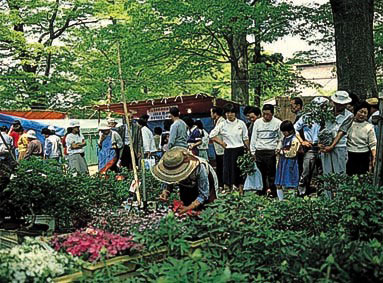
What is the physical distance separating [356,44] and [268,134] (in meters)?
1.95

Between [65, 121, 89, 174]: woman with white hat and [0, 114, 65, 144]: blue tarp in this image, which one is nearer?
[65, 121, 89, 174]: woman with white hat

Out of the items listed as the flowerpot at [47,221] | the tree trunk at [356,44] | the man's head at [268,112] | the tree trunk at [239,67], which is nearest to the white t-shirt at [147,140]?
the man's head at [268,112]

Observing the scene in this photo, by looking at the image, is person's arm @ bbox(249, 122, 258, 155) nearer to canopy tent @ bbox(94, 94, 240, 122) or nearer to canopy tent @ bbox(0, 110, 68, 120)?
canopy tent @ bbox(94, 94, 240, 122)

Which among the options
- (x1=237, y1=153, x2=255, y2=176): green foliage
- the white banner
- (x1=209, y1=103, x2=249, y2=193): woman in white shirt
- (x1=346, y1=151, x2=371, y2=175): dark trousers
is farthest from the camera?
the white banner

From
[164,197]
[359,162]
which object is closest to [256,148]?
[359,162]

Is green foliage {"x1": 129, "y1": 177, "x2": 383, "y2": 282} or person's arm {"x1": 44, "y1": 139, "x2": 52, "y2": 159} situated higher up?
person's arm {"x1": 44, "y1": 139, "x2": 52, "y2": 159}

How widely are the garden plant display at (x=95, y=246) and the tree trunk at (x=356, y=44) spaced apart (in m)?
5.65

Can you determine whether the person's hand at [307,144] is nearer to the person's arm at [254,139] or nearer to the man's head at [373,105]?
the person's arm at [254,139]

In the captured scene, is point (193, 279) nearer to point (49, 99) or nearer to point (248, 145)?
point (248, 145)

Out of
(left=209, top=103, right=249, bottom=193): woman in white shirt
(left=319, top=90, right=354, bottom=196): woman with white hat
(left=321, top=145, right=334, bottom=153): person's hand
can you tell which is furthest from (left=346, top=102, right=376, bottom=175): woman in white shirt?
(left=209, top=103, right=249, bottom=193): woman in white shirt

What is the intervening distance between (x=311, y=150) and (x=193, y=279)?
649 centimetres

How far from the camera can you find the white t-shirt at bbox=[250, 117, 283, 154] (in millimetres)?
8734

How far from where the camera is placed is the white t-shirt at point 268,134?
344 inches

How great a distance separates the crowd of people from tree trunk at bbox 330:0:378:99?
386mm
